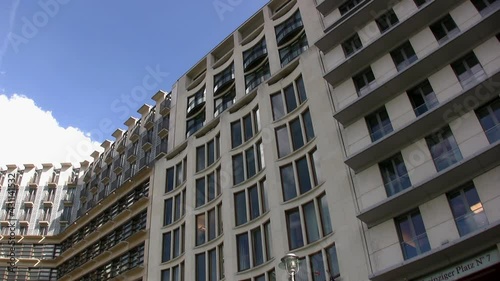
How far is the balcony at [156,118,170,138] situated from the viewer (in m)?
44.9

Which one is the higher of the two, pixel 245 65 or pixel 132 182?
pixel 245 65

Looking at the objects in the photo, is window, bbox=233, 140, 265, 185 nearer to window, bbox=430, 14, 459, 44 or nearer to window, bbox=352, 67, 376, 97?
window, bbox=352, 67, 376, 97

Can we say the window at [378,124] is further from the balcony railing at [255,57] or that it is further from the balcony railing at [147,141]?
the balcony railing at [147,141]

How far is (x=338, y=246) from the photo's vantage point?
85.0ft

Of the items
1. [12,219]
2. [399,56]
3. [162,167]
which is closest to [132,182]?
[162,167]

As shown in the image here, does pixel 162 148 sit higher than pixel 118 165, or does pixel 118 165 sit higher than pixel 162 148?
pixel 118 165

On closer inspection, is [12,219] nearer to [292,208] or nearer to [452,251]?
[292,208]

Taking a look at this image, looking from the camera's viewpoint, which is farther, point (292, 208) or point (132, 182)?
point (132, 182)

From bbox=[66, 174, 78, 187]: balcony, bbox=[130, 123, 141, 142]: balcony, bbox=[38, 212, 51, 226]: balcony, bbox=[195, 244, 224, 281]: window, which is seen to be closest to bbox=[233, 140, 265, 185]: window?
bbox=[195, 244, 224, 281]: window

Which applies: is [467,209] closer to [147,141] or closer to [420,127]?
[420,127]

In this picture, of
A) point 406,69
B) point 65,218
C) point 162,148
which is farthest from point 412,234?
point 65,218

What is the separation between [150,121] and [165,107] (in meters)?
2.44

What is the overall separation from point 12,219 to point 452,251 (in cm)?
4718

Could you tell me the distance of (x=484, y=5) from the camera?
26.3m
